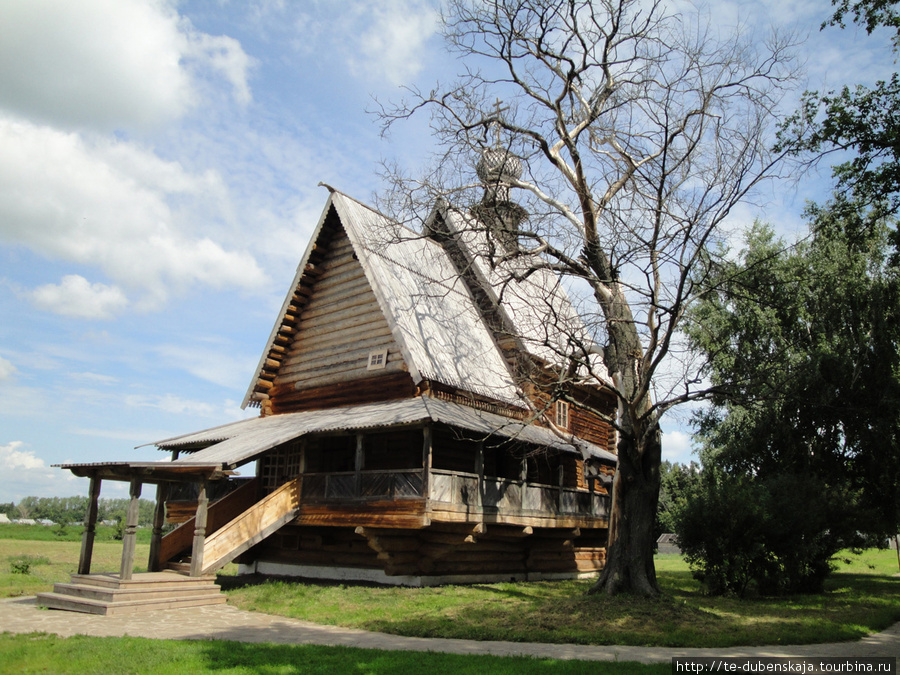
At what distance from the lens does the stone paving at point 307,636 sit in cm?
1000

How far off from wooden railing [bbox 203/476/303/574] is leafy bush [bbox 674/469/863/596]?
34.1ft

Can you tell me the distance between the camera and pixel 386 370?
1905cm

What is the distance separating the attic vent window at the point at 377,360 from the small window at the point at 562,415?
317 inches

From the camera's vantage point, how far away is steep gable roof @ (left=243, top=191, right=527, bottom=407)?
18.9m

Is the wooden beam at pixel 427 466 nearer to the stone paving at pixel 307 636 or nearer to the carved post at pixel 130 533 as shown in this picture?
the stone paving at pixel 307 636

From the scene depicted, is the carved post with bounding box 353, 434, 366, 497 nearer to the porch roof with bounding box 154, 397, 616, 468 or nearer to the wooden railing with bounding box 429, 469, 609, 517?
the porch roof with bounding box 154, 397, 616, 468

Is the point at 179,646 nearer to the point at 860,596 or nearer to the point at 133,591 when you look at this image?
the point at 133,591

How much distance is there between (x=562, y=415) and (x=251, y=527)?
12561 mm

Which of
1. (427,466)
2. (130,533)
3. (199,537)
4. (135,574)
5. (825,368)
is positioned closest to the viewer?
(130,533)

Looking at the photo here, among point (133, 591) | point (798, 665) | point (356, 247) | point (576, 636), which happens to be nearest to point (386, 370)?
point (356, 247)

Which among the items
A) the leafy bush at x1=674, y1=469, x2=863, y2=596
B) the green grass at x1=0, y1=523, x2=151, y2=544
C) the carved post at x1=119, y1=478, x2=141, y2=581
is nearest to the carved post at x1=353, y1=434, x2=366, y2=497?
the carved post at x1=119, y1=478, x2=141, y2=581

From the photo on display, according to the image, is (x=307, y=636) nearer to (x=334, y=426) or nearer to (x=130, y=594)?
(x=130, y=594)

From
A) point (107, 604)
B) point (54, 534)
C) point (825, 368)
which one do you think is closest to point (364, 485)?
point (107, 604)

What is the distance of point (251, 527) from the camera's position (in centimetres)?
1658
